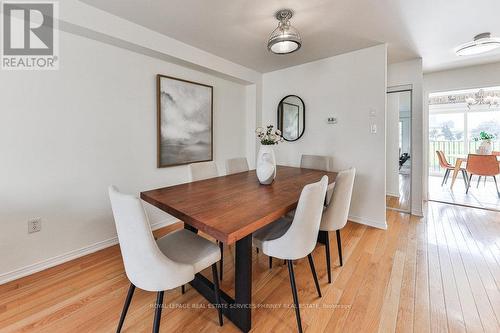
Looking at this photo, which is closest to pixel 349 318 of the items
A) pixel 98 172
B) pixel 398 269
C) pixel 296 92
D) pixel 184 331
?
pixel 398 269

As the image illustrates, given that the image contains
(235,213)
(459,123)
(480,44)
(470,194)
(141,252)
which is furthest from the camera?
(459,123)

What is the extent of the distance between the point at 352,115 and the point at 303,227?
2.25 meters

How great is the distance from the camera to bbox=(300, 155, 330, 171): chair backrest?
2859 mm

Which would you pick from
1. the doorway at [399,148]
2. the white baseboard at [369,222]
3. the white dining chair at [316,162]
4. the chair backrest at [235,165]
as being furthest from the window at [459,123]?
the chair backrest at [235,165]

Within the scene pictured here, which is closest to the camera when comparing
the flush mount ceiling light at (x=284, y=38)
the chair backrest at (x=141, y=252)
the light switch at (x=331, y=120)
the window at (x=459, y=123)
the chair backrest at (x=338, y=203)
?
the chair backrest at (x=141, y=252)

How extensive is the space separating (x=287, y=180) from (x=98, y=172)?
1927 mm

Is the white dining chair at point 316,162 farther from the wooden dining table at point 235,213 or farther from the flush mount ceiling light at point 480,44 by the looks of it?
the flush mount ceiling light at point 480,44

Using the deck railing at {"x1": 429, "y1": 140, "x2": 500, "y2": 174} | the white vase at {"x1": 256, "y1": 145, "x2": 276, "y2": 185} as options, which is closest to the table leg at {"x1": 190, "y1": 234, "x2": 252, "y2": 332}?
the white vase at {"x1": 256, "y1": 145, "x2": 276, "y2": 185}

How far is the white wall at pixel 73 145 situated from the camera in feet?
5.90

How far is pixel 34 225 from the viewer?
1.91 m

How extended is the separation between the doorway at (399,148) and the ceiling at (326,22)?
625 mm

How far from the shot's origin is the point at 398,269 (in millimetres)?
1949

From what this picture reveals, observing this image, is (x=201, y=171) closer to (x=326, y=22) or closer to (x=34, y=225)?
(x=34, y=225)

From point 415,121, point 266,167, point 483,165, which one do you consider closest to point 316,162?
point 266,167
